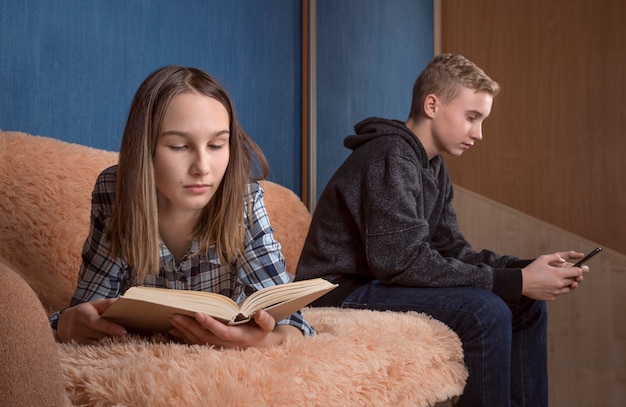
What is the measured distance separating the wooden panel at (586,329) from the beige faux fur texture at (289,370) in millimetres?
1136

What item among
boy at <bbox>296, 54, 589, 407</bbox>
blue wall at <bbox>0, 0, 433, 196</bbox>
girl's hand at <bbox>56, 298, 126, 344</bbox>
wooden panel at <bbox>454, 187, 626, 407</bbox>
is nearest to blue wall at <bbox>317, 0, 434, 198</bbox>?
blue wall at <bbox>0, 0, 433, 196</bbox>

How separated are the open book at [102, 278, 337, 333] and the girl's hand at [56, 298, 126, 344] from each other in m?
0.02

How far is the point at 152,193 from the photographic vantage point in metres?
→ 1.17

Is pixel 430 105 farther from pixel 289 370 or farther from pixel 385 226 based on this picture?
pixel 289 370

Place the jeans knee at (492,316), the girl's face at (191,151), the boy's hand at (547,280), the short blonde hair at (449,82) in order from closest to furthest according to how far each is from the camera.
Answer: the girl's face at (191,151), the jeans knee at (492,316), the boy's hand at (547,280), the short blonde hair at (449,82)

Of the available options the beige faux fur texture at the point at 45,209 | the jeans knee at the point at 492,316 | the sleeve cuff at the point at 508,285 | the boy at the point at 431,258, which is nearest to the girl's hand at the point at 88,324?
the beige faux fur texture at the point at 45,209

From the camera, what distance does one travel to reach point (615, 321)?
2291mm

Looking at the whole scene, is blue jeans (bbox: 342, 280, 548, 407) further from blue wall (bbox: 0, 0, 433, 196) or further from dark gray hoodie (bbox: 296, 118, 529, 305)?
blue wall (bbox: 0, 0, 433, 196)

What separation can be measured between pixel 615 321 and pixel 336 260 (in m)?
1.19

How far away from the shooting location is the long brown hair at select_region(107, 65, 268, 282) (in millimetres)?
1159

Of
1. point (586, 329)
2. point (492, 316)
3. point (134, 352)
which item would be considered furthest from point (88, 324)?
point (586, 329)

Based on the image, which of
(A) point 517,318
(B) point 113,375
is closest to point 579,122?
(A) point 517,318

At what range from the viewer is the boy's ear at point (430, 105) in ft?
5.82

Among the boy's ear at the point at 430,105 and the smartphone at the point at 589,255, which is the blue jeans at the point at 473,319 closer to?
the smartphone at the point at 589,255
